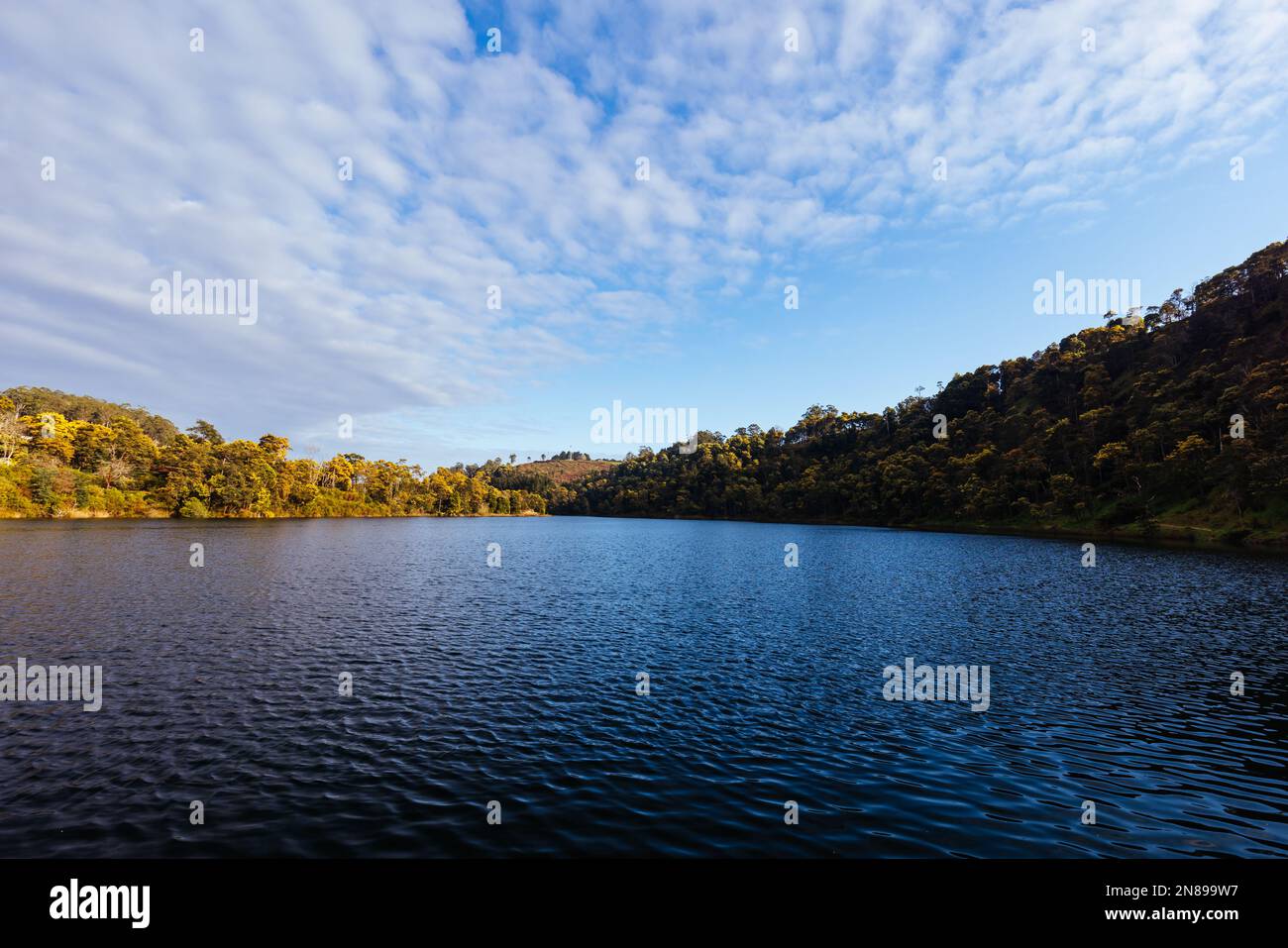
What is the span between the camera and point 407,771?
16984mm

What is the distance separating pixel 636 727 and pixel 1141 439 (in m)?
141

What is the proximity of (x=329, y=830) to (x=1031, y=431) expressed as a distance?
195456 millimetres

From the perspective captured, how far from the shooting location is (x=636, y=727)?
68.9ft

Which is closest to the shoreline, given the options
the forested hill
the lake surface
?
the forested hill

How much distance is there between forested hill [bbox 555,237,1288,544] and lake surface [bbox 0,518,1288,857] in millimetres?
71805

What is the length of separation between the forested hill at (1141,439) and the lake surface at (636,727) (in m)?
71.8

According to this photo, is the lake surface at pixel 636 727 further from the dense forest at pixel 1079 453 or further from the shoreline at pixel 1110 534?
the dense forest at pixel 1079 453

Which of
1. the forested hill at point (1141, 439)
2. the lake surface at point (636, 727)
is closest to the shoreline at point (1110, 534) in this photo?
the forested hill at point (1141, 439)

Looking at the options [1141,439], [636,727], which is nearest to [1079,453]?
[1141,439]

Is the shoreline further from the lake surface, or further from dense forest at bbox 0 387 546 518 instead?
the lake surface

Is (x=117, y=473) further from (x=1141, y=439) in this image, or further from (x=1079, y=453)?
(x=1079, y=453)

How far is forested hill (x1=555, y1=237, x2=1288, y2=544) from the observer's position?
93688mm
